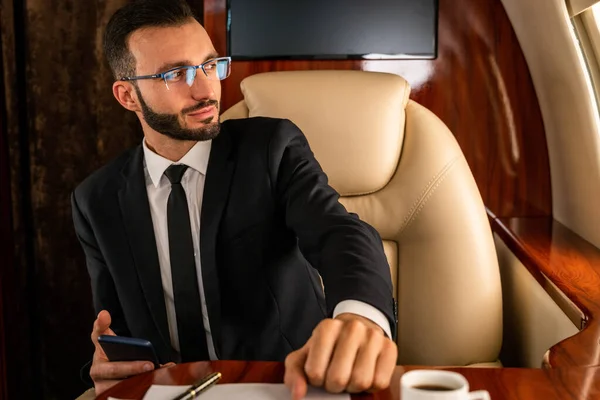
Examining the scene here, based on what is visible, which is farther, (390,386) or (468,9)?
(468,9)

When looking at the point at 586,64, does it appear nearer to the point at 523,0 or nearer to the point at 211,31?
the point at 523,0

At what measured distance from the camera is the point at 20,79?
2.76 m

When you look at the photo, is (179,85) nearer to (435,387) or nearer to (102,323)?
(102,323)

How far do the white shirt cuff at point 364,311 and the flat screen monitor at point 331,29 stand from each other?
1432 millimetres

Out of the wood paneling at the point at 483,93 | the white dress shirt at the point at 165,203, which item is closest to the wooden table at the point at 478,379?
the white dress shirt at the point at 165,203

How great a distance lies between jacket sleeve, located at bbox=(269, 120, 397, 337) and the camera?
4.29ft

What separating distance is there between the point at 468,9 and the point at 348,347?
175 centimetres

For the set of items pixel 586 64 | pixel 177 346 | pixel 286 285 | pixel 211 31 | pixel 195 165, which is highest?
pixel 211 31

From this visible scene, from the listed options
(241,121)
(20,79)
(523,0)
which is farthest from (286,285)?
(20,79)

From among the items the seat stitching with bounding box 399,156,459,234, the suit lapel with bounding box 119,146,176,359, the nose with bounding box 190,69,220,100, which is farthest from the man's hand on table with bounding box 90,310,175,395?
the seat stitching with bounding box 399,156,459,234

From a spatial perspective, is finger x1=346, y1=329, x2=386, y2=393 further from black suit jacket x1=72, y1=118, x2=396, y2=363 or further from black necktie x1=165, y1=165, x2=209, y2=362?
black necktie x1=165, y1=165, x2=209, y2=362

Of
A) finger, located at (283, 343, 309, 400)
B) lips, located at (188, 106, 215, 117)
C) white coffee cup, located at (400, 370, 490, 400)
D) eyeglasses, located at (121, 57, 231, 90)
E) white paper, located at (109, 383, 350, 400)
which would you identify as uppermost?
eyeglasses, located at (121, 57, 231, 90)

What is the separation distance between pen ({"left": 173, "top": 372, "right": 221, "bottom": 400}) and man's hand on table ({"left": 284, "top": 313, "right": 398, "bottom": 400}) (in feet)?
0.39

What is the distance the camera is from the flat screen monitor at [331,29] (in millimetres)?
2498
